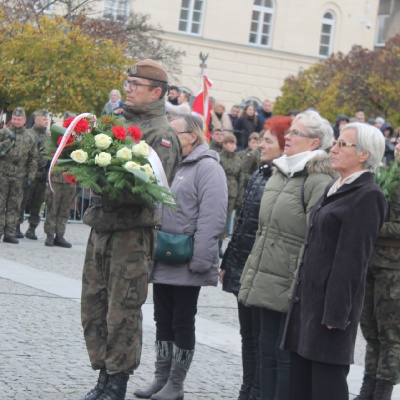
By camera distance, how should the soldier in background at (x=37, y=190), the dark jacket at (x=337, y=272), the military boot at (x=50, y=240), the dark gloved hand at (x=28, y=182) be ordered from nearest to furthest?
the dark jacket at (x=337, y=272) → the military boot at (x=50, y=240) → the dark gloved hand at (x=28, y=182) → the soldier in background at (x=37, y=190)

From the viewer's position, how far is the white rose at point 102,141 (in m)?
7.05

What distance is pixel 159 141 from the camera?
24.3ft

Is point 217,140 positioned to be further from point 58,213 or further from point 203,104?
point 58,213

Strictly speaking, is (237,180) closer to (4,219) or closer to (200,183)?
(4,219)

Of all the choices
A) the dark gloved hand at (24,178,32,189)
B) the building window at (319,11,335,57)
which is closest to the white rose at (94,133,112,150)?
the dark gloved hand at (24,178,32,189)

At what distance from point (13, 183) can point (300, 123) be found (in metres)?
11.1

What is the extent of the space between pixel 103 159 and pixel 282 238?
1.21 m

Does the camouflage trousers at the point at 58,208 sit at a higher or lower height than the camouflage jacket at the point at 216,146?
lower

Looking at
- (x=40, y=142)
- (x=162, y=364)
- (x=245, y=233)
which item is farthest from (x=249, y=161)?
(x=245, y=233)

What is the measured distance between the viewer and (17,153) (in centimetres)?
1766

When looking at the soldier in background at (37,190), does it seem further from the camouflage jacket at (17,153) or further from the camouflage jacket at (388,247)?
the camouflage jacket at (388,247)

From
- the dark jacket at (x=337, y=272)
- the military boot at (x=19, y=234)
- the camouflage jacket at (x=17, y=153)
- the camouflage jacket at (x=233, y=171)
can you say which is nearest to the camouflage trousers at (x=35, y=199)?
the military boot at (x=19, y=234)

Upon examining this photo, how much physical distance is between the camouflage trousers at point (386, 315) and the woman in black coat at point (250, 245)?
996 mm

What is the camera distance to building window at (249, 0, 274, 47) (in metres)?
48.8
